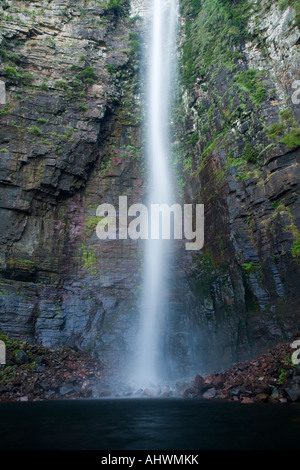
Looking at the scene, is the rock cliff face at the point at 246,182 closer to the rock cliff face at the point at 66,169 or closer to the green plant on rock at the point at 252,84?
the green plant on rock at the point at 252,84

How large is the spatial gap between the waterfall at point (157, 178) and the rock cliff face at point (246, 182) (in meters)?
1.89

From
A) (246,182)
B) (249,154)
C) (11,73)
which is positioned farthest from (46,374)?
(11,73)

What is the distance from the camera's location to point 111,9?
28641 mm

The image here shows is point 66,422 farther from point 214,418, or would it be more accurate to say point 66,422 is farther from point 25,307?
point 25,307

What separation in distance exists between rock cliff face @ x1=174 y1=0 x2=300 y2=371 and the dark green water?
598cm

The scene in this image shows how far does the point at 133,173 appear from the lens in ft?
79.6

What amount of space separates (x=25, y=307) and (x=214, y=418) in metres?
13.0

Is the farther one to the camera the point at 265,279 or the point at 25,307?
the point at 25,307

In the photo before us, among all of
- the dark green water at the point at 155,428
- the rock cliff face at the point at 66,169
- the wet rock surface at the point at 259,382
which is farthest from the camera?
the rock cliff face at the point at 66,169

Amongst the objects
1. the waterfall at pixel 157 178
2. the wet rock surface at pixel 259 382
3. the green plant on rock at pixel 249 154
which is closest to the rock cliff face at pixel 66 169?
the waterfall at pixel 157 178

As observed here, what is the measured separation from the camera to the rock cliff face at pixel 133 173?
1566 cm

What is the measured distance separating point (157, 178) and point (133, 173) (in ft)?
6.12

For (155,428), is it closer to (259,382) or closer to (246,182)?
(259,382)
